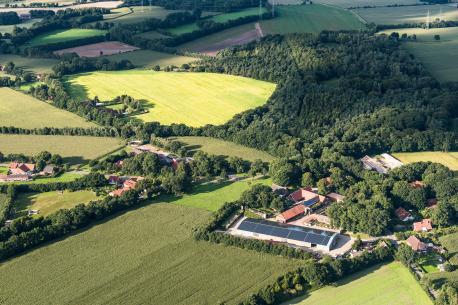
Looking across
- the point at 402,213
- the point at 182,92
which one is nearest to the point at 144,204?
the point at 402,213

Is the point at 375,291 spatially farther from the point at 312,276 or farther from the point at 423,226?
the point at 423,226

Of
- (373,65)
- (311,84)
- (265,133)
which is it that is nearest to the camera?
(265,133)

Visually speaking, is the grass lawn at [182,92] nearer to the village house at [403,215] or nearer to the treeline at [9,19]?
the village house at [403,215]

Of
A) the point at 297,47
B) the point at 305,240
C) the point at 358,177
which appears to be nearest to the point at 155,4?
the point at 297,47

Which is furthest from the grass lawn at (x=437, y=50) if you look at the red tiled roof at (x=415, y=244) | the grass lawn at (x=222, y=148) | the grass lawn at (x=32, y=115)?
the grass lawn at (x=32, y=115)

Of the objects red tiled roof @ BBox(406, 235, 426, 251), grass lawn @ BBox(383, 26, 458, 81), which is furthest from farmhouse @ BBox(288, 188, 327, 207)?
grass lawn @ BBox(383, 26, 458, 81)

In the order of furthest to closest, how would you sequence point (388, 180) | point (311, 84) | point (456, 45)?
1. point (456, 45)
2. point (311, 84)
3. point (388, 180)

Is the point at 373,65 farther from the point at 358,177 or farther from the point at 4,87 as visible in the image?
the point at 4,87
